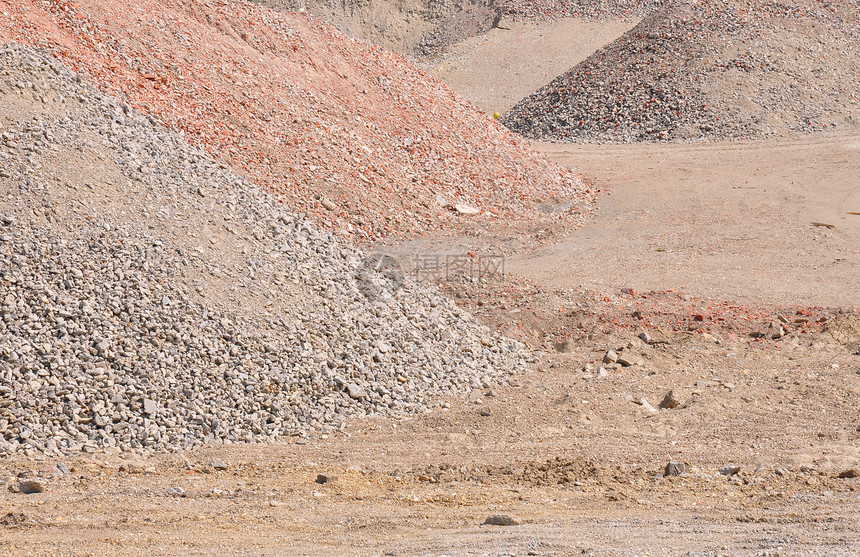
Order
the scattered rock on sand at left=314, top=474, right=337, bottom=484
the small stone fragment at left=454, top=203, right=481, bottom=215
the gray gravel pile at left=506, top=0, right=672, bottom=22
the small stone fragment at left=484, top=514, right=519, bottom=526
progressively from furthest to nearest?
the gray gravel pile at left=506, top=0, right=672, bottom=22 < the small stone fragment at left=454, top=203, right=481, bottom=215 < the scattered rock on sand at left=314, top=474, right=337, bottom=484 < the small stone fragment at left=484, top=514, right=519, bottom=526

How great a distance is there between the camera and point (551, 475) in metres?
7.66

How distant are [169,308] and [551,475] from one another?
4230 mm

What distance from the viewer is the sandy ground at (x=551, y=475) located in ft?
20.6

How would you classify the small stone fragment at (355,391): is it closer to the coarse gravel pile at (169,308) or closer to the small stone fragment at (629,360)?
the coarse gravel pile at (169,308)

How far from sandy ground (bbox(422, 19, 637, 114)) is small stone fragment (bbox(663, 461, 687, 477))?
894 inches

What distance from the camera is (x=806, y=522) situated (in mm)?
6469

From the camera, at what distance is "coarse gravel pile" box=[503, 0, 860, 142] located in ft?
77.2

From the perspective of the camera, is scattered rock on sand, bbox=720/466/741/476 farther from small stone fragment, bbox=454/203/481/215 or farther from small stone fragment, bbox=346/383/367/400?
small stone fragment, bbox=454/203/481/215

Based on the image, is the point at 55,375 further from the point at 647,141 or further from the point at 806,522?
the point at 647,141

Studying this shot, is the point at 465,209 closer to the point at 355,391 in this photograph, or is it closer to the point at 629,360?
the point at 629,360

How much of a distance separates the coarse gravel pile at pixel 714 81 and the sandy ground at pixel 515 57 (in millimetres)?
4334

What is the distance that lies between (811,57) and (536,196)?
1286 cm

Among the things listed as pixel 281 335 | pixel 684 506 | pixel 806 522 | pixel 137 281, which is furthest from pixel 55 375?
pixel 806 522

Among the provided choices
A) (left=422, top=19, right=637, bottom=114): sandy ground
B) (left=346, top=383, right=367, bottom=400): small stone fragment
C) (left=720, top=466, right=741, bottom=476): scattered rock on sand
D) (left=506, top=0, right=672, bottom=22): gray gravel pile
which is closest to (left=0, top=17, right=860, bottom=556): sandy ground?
(left=720, top=466, right=741, bottom=476): scattered rock on sand
